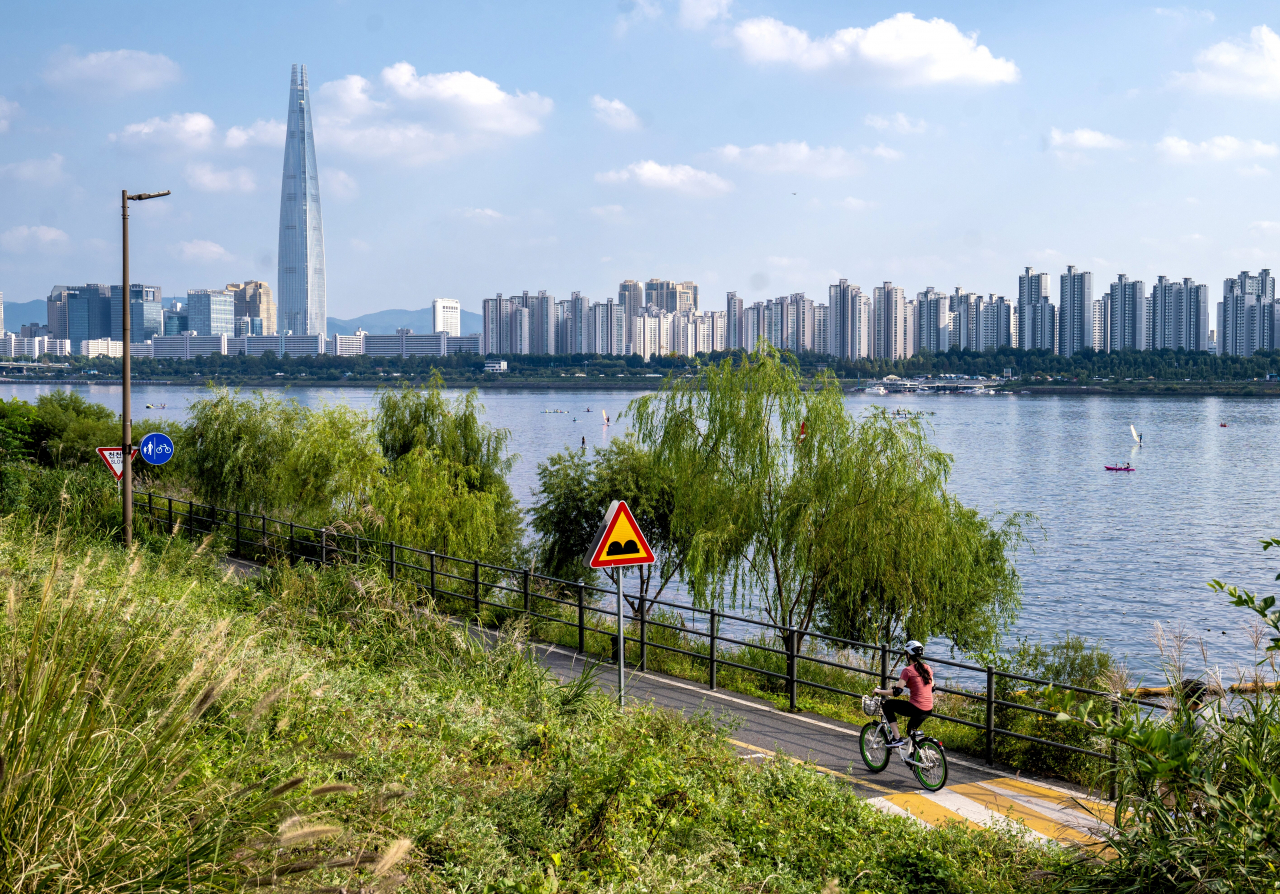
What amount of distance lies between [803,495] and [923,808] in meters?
11.6

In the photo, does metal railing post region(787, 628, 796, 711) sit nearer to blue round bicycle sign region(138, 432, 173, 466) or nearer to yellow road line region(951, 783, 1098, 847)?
yellow road line region(951, 783, 1098, 847)

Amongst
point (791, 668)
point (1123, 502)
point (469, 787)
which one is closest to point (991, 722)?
point (791, 668)

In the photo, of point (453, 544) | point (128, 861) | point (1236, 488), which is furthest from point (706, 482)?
point (1236, 488)

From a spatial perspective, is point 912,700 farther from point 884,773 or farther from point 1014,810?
point 1014,810

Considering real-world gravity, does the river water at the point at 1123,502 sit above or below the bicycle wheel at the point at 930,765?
below

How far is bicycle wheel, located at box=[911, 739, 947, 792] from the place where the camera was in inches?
361

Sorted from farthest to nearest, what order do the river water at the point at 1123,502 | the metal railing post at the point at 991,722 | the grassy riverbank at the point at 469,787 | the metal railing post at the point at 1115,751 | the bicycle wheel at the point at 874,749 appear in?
the river water at the point at 1123,502 → the metal railing post at the point at 991,722 → the bicycle wheel at the point at 874,749 → the metal railing post at the point at 1115,751 → the grassy riverbank at the point at 469,787

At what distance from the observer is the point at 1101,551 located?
4341 centimetres

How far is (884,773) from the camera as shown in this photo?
9.70 meters

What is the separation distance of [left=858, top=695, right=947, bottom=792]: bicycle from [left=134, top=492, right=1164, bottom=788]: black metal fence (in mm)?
696

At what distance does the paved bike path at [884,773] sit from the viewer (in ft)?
27.0

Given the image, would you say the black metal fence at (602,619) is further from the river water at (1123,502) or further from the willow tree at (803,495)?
the river water at (1123,502)

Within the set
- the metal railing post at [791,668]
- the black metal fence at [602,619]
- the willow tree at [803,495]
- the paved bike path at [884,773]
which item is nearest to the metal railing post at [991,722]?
the black metal fence at [602,619]

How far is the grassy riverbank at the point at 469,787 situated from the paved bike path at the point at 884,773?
1.13 metres
